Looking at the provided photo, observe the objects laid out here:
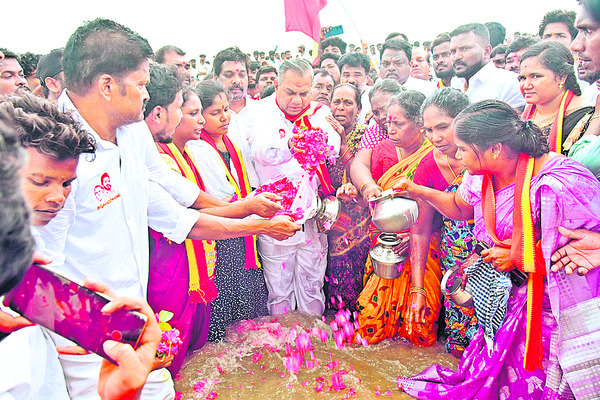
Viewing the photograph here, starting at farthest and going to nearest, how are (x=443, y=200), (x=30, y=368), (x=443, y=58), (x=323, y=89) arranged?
(x=443, y=58) → (x=323, y=89) → (x=443, y=200) → (x=30, y=368)

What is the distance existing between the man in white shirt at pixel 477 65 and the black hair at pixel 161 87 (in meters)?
3.28

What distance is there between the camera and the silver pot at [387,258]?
3.54 m

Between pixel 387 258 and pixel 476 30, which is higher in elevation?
pixel 476 30

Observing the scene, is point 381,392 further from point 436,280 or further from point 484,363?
point 436,280

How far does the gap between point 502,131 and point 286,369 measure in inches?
88.5

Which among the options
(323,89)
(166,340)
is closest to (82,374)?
(166,340)

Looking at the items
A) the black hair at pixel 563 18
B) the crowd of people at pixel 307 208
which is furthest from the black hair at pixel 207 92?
the black hair at pixel 563 18

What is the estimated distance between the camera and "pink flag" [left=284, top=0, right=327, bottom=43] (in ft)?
Answer: 25.4

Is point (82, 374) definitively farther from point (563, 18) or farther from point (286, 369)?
point (563, 18)

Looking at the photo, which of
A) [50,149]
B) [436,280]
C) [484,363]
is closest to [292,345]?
[436,280]

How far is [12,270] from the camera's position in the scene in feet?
2.66

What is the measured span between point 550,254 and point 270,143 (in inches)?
91.1

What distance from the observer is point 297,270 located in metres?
4.18

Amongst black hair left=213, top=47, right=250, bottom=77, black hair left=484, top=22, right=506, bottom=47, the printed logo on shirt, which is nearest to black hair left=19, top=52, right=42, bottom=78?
black hair left=213, top=47, right=250, bottom=77
